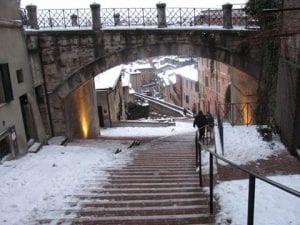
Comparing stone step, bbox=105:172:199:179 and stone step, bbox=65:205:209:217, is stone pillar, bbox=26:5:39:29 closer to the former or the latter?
stone step, bbox=105:172:199:179

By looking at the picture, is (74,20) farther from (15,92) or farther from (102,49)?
(15,92)

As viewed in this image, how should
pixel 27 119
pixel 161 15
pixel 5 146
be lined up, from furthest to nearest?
pixel 161 15 → pixel 27 119 → pixel 5 146

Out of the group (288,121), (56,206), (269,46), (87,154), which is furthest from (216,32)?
(56,206)

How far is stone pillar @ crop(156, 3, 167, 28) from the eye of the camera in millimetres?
14907

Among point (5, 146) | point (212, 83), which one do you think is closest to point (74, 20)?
point (5, 146)

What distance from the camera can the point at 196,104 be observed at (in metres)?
45.2

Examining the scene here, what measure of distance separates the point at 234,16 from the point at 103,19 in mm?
5402

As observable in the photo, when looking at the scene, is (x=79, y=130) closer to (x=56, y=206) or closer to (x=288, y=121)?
(x=288, y=121)

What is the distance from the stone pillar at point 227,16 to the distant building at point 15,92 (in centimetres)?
789

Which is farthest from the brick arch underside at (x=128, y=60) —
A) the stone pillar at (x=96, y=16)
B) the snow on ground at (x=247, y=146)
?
the snow on ground at (x=247, y=146)

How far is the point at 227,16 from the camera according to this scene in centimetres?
1436

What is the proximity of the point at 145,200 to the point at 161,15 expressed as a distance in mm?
10298

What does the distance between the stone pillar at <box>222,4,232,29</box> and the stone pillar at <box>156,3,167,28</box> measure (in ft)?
7.85

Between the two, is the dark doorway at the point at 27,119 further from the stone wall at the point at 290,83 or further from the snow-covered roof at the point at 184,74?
the snow-covered roof at the point at 184,74
